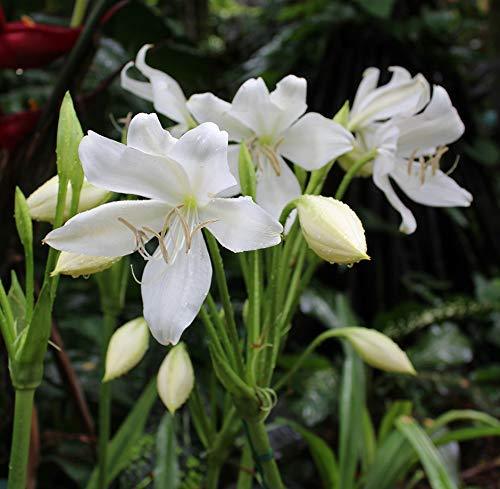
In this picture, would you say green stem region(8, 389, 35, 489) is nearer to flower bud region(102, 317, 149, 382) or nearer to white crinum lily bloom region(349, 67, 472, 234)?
flower bud region(102, 317, 149, 382)

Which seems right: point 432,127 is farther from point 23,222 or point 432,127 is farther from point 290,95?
point 23,222

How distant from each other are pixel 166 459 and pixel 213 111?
0.49 m

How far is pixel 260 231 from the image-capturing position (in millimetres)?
481

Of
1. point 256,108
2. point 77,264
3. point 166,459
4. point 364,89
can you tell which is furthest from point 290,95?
point 166,459

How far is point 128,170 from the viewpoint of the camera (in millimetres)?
492

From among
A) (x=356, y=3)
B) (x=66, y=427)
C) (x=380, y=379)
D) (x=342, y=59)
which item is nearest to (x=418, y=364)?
(x=380, y=379)

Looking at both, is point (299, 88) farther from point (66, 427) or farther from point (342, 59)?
point (342, 59)

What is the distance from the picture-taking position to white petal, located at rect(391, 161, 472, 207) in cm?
71

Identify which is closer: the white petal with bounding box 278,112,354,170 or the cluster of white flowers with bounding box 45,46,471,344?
the cluster of white flowers with bounding box 45,46,471,344

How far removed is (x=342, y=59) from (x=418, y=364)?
3.56 ft

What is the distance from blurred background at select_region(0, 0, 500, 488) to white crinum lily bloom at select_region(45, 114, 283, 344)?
37 centimetres

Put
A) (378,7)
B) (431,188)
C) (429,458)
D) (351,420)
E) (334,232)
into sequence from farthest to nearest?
(378,7) < (351,420) < (429,458) < (431,188) < (334,232)

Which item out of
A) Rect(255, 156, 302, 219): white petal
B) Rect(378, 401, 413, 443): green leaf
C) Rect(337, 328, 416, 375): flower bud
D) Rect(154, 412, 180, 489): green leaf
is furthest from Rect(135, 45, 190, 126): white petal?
Rect(378, 401, 413, 443): green leaf

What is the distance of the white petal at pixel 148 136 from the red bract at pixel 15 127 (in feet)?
1.46
